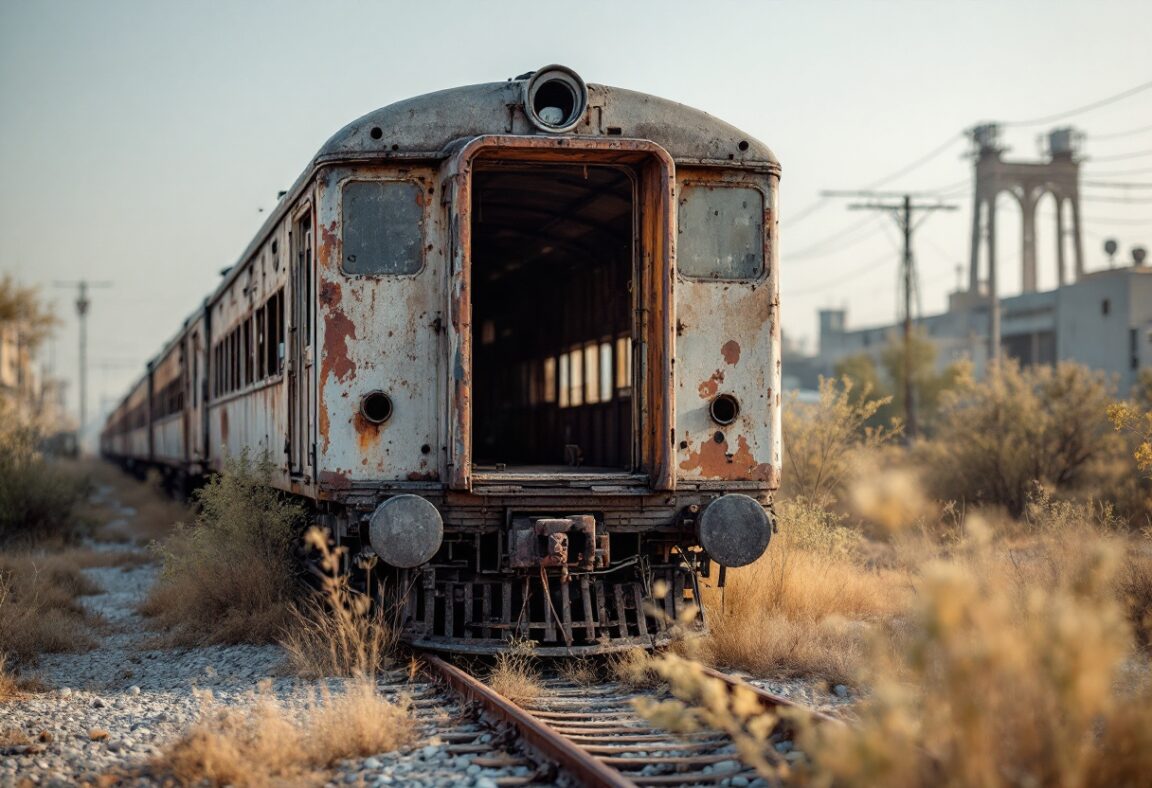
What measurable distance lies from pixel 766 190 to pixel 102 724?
5386 millimetres

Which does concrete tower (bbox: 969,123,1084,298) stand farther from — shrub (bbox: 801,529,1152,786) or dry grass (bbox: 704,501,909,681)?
shrub (bbox: 801,529,1152,786)

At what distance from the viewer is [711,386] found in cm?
818

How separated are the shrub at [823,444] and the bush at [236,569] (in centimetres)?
663

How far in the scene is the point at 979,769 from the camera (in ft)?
10.2

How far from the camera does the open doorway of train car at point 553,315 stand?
383 inches

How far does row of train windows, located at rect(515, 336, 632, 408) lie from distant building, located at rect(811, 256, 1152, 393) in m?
24.8


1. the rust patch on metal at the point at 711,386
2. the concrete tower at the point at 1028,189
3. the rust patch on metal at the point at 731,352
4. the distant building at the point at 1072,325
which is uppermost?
the concrete tower at the point at 1028,189

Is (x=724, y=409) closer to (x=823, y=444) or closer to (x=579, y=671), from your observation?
(x=579, y=671)

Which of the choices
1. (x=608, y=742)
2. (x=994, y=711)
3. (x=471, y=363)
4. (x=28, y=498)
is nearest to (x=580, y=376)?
(x=471, y=363)

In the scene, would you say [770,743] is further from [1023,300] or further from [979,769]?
[1023,300]

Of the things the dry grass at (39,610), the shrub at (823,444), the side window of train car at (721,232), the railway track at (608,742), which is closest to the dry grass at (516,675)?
the railway track at (608,742)

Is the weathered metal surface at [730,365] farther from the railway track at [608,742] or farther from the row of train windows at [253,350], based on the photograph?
the row of train windows at [253,350]

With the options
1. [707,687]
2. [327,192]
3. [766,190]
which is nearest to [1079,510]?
[766,190]

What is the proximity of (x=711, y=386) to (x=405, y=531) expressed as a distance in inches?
90.6
